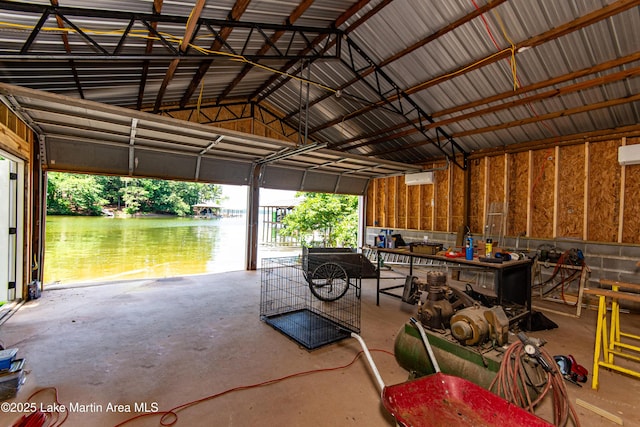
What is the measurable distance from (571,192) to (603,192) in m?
0.48

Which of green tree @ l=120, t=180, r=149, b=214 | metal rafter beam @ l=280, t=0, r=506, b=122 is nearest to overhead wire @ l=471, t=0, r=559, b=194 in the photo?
metal rafter beam @ l=280, t=0, r=506, b=122

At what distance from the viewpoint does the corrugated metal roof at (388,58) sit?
367 cm

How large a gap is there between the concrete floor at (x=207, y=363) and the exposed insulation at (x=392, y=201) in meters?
4.67

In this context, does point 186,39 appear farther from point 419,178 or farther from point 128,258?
point 128,258

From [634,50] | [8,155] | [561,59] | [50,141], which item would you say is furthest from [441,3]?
[50,141]

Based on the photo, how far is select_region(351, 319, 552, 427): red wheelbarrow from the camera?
1633mm

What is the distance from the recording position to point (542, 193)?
251 inches

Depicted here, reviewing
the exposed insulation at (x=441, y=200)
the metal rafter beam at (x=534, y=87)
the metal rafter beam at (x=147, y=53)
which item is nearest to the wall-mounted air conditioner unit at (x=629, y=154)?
the metal rafter beam at (x=534, y=87)

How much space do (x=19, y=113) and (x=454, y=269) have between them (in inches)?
356

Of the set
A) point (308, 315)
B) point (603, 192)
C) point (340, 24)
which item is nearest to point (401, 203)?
point (603, 192)

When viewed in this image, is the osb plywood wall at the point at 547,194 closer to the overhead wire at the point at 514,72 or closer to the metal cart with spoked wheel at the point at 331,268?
the overhead wire at the point at 514,72

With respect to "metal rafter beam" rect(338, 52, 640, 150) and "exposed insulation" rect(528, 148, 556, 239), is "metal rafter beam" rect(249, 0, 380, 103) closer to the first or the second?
"metal rafter beam" rect(338, 52, 640, 150)

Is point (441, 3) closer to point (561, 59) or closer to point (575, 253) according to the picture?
point (561, 59)

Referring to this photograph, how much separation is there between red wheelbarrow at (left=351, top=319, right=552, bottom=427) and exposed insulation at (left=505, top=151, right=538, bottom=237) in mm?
6042
